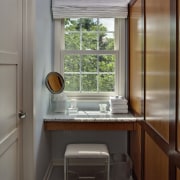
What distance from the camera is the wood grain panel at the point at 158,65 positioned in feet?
6.34

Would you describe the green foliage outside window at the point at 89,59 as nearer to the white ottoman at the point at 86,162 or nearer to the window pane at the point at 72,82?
the window pane at the point at 72,82

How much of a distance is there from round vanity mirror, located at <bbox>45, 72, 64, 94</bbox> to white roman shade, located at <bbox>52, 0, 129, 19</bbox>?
73 centimetres

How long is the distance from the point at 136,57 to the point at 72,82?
3.28 feet

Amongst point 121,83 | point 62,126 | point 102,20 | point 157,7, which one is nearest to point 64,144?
point 62,126

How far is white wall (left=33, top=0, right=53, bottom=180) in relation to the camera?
277 centimetres

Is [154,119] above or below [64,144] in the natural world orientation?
above

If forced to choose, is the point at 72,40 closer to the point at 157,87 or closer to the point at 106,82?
the point at 106,82

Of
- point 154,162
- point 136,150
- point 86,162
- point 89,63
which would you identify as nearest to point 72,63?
point 89,63

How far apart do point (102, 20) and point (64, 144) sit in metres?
1.61

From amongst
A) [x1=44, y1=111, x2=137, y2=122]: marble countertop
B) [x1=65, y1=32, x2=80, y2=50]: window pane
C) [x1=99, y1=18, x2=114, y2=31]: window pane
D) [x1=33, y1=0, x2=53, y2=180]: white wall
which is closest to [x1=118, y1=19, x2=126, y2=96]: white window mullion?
[x1=99, y1=18, x2=114, y2=31]: window pane

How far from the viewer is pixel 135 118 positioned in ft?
10.6

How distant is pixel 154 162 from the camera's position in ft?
7.54

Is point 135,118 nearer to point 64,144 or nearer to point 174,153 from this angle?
point 64,144

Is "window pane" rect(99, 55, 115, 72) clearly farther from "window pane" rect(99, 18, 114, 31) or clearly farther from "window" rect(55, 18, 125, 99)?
"window pane" rect(99, 18, 114, 31)
